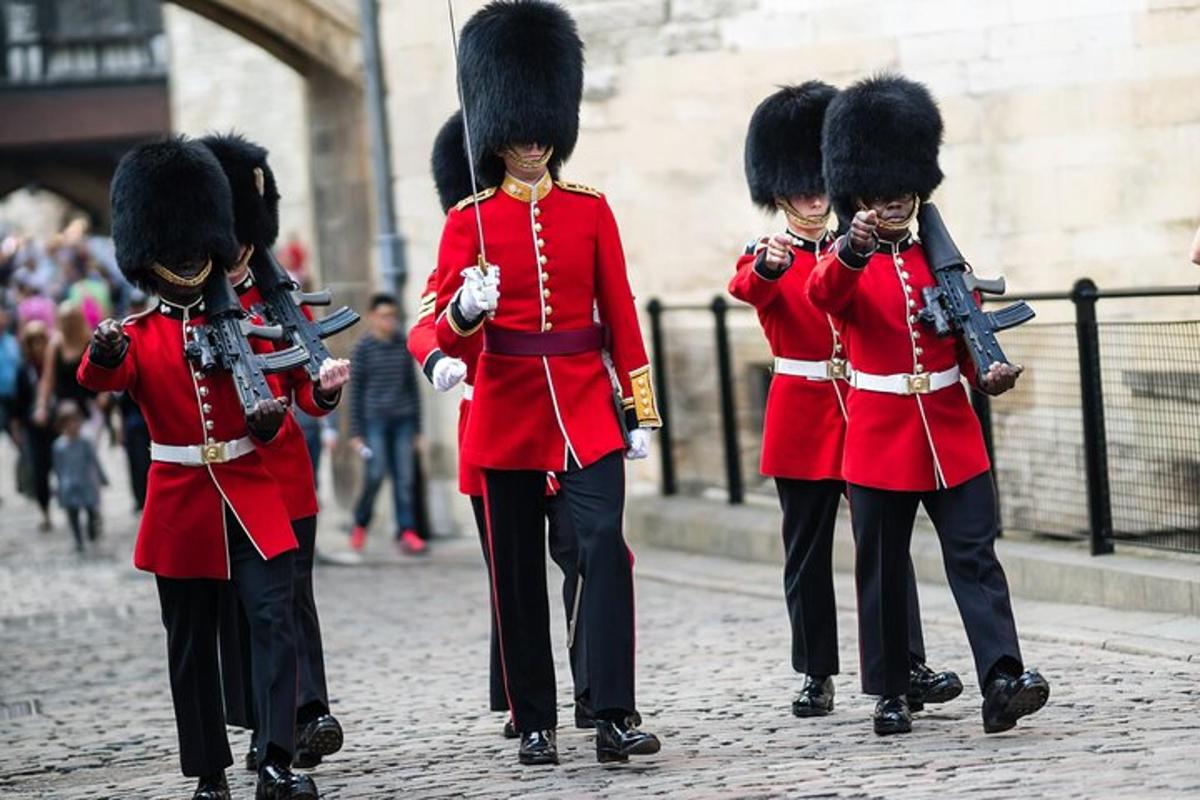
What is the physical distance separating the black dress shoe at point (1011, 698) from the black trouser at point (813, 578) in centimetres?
74

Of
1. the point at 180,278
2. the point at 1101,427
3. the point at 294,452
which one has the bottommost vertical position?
the point at 1101,427

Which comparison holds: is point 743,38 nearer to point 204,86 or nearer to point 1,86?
point 204,86

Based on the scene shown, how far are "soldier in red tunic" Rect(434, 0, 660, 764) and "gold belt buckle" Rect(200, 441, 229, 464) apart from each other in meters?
0.66

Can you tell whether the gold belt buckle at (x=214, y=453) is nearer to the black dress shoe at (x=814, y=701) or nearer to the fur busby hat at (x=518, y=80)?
the fur busby hat at (x=518, y=80)

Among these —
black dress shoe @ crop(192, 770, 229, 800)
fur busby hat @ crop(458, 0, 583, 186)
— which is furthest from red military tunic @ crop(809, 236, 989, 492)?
black dress shoe @ crop(192, 770, 229, 800)

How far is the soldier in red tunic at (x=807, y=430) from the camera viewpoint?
8203 mm

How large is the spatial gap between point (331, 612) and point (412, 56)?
415cm

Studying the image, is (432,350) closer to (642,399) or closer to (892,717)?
(642,399)

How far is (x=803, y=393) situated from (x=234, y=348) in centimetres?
190

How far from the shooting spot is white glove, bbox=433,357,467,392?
7.36 m

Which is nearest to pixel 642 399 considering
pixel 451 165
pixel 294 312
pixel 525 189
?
pixel 525 189

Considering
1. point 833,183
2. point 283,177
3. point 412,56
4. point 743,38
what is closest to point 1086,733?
point 833,183

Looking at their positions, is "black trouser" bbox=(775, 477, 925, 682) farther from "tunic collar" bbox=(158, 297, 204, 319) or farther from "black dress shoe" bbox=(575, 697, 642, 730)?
"tunic collar" bbox=(158, 297, 204, 319)

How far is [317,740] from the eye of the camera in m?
7.97
